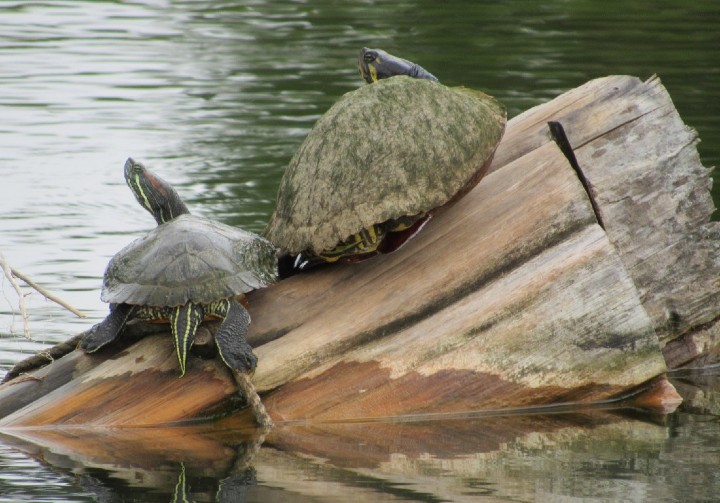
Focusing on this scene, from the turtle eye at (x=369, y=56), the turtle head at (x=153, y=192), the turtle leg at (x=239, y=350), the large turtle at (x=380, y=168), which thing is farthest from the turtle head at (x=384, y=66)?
the turtle leg at (x=239, y=350)

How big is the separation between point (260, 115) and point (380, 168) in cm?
541

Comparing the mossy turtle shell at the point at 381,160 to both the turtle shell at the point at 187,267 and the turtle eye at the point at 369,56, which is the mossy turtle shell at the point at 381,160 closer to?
the turtle shell at the point at 187,267

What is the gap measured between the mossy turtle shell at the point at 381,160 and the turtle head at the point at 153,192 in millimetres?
378

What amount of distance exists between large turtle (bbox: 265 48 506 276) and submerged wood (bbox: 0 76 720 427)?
5.4 inches

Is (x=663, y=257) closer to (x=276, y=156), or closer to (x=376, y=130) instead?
(x=376, y=130)

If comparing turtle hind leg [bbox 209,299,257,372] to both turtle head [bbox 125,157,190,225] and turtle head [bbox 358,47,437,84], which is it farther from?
turtle head [bbox 358,47,437,84]

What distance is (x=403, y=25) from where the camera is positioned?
1208 cm

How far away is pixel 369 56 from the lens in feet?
15.1

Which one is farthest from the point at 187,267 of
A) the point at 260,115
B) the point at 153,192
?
the point at 260,115

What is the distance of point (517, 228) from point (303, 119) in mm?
5102

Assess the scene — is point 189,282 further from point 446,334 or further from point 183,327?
point 446,334

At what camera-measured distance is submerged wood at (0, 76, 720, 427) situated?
387 centimetres

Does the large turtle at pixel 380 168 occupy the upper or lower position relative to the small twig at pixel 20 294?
upper

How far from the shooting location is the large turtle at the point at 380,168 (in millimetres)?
3916
